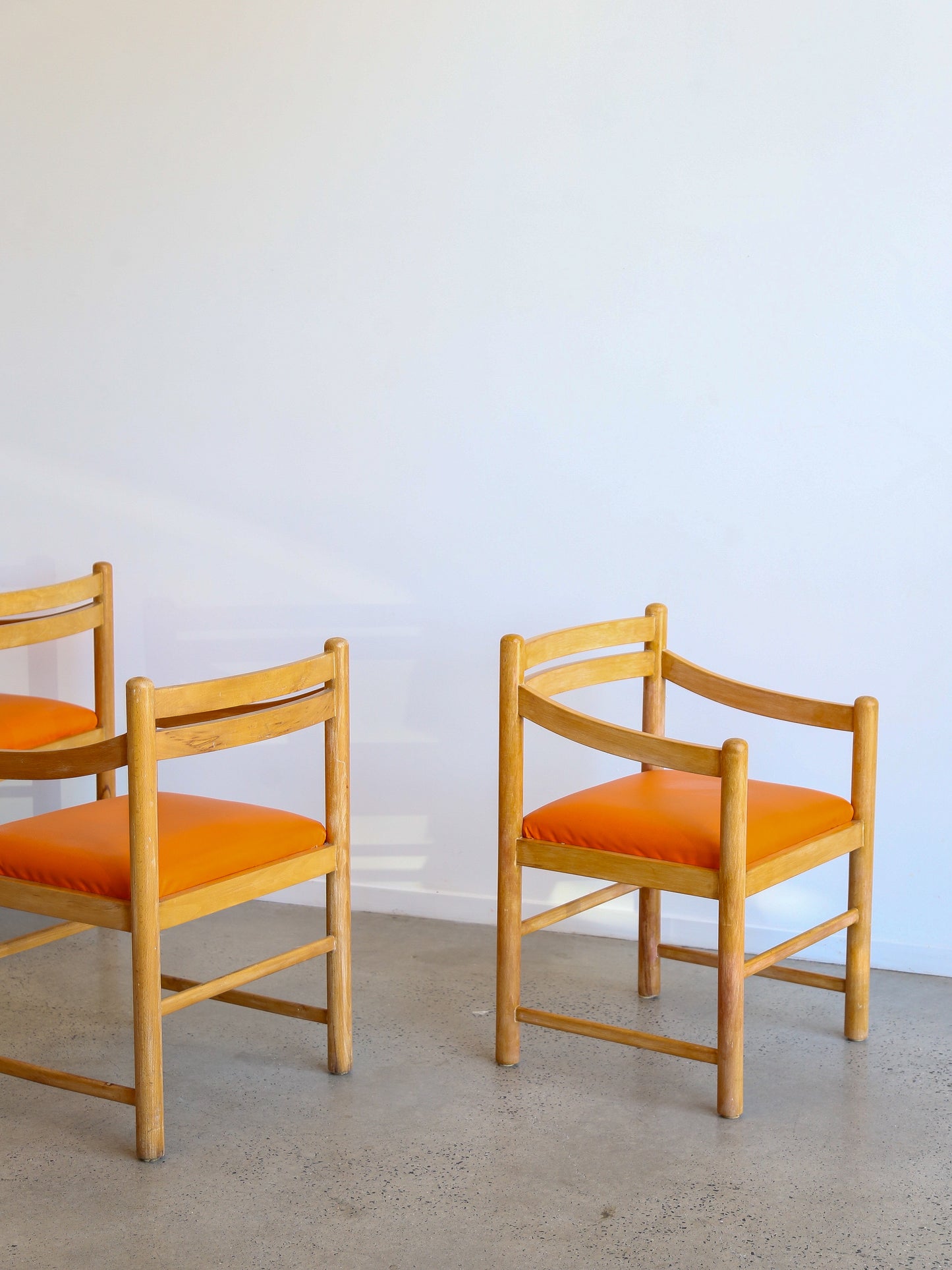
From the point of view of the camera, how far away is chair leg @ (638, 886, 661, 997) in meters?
2.72

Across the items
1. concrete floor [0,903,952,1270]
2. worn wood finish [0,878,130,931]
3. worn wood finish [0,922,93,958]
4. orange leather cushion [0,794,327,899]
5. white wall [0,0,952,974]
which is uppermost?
white wall [0,0,952,974]

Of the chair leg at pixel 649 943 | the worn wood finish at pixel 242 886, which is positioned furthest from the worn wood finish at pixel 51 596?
the chair leg at pixel 649 943

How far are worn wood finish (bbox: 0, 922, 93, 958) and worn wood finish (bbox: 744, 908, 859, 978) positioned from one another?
1.22 metres

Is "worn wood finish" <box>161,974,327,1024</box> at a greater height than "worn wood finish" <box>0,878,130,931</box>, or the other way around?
"worn wood finish" <box>0,878,130,931</box>

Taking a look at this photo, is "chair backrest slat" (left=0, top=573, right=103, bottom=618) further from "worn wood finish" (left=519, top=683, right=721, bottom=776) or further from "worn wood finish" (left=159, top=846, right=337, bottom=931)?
"worn wood finish" (left=519, top=683, right=721, bottom=776)

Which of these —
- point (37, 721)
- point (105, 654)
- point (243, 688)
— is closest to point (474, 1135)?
point (243, 688)

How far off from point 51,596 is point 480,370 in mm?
1105

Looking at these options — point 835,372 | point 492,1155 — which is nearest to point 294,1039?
point 492,1155

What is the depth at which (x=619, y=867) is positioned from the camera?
7.41ft

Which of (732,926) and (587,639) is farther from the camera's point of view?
Answer: (587,639)

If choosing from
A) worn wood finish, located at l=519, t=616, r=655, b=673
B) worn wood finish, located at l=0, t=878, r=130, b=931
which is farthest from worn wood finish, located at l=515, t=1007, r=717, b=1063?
worn wood finish, located at l=0, t=878, r=130, b=931

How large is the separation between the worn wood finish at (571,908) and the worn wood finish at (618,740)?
25 cm

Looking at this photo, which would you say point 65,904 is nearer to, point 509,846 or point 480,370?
point 509,846

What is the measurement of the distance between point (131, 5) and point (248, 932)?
7.34 ft
